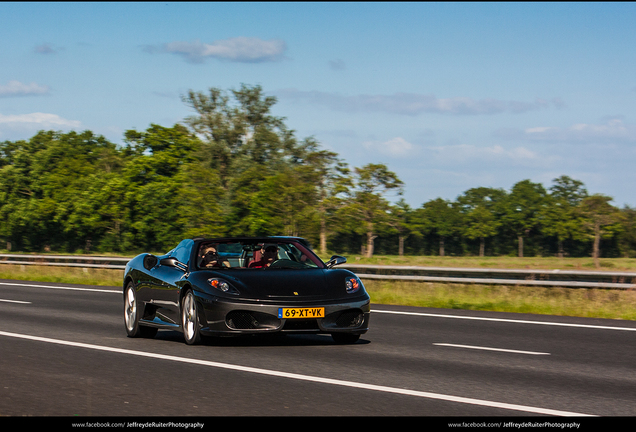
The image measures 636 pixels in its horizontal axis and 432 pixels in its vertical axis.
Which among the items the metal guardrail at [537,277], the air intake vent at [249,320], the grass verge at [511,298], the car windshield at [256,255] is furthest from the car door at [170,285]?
the metal guardrail at [537,277]

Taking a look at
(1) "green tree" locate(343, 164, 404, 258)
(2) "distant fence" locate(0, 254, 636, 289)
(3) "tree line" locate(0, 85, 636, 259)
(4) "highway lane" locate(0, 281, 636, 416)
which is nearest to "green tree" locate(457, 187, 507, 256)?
(3) "tree line" locate(0, 85, 636, 259)

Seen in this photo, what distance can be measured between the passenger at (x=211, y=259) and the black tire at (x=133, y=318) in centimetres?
136

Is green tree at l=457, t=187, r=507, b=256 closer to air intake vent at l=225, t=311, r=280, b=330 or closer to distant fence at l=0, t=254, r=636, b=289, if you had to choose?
distant fence at l=0, t=254, r=636, b=289

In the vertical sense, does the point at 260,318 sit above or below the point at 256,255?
below

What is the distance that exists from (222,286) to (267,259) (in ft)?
3.84

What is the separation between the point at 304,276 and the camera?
986cm

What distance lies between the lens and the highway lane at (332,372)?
6.23 metres

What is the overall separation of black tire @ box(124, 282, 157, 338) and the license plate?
261cm

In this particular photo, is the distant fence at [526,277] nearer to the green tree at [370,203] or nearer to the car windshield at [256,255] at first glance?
the car windshield at [256,255]

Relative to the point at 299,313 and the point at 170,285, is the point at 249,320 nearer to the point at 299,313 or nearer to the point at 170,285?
the point at 299,313

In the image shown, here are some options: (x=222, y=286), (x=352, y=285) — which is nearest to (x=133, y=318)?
(x=222, y=286)

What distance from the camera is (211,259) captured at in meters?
10.4
